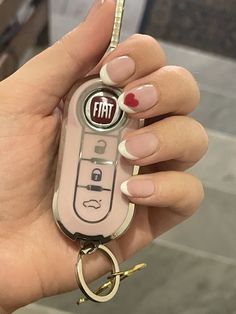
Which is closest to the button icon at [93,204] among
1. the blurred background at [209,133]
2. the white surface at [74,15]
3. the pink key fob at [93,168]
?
the pink key fob at [93,168]

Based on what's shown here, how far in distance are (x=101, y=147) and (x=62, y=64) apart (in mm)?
80

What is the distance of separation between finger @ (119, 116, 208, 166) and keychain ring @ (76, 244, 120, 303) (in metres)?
0.09

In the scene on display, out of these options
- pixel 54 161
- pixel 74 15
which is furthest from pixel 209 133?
pixel 54 161

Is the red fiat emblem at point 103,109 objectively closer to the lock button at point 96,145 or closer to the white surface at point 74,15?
the lock button at point 96,145

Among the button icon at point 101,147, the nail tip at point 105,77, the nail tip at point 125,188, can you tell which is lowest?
the nail tip at point 125,188

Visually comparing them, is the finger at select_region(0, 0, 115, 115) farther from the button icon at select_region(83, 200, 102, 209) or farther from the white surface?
the white surface

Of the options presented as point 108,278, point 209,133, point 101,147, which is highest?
point 101,147

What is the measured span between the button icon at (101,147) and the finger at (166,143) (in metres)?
0.02

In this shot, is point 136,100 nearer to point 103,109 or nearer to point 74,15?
point 103,109

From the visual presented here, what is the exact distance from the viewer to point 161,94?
0.52 m

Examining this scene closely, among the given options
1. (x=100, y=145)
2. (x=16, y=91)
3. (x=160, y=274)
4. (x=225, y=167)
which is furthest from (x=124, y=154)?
(x=225, y=167)

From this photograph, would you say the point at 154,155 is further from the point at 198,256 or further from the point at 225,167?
the point at 225,167

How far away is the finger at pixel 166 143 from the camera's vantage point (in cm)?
52

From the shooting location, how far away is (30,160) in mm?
574
